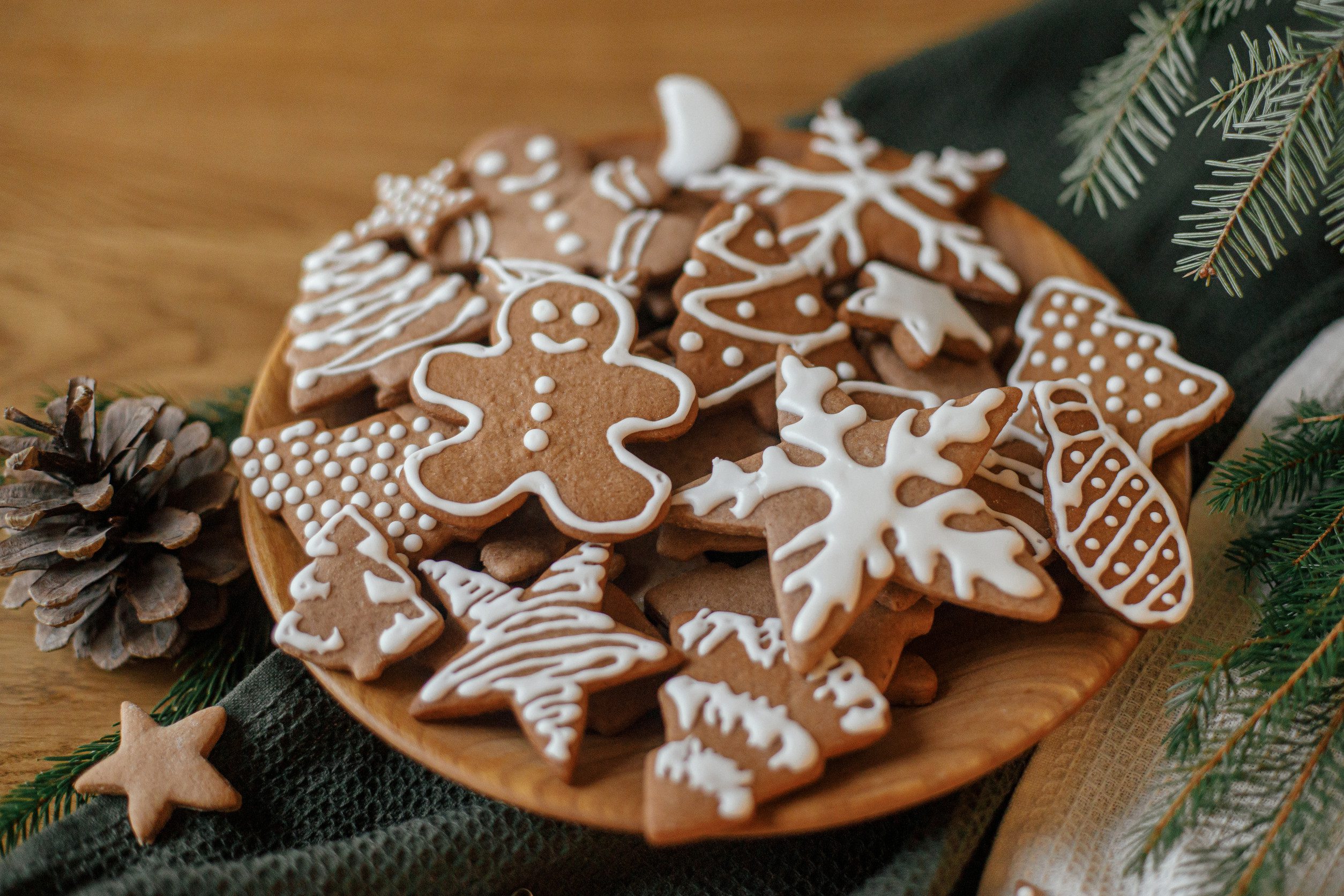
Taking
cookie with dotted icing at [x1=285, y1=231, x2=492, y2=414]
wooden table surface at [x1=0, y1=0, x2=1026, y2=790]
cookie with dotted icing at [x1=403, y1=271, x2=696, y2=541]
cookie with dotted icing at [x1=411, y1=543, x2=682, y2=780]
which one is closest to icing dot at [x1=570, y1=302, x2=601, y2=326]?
cookie with dotted icing at [x1=403, y1=271, x2=696, y2=541]

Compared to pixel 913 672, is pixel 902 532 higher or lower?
higher

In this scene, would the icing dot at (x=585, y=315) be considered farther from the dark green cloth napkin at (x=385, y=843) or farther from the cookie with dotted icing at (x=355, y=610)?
the dark green cloth napkin at (x=385, y=843)

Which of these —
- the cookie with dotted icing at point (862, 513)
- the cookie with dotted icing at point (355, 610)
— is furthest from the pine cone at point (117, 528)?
the cookie with dotted icing at point (862, 513)

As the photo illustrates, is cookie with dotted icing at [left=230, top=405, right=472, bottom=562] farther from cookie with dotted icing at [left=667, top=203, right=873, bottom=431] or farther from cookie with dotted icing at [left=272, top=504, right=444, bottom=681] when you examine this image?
cookie with dotted icing at [left=667, top=203, right=873, bottom=431]

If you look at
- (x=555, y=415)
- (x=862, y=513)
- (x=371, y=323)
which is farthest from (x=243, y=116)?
(x=862, y=513)

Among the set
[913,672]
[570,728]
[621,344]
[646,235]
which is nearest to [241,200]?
[646,235]

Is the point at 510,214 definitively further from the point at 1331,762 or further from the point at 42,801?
the point at 1331,762

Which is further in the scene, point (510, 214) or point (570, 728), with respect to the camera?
point (510, 214)

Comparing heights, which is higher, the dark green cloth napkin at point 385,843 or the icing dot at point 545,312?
the icing dot at point 545,312
